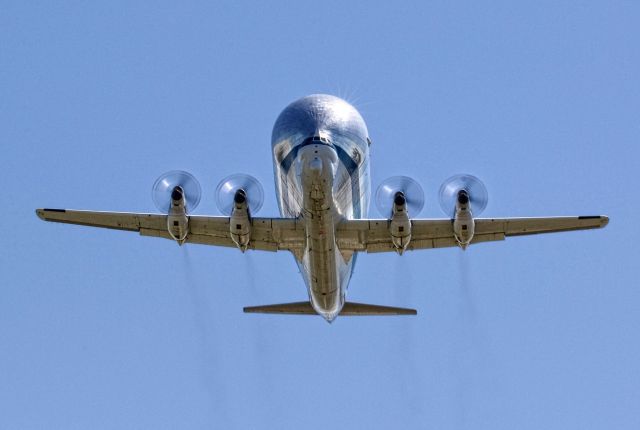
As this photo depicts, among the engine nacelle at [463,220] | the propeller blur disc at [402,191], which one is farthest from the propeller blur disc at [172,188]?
the engine nacelle at [463,220]

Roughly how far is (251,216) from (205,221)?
2.39 m

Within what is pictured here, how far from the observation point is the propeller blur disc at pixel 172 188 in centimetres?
4831

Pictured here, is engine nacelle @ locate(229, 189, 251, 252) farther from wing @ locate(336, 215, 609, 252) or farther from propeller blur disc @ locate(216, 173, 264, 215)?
wing @ locate(336, 215, 609, 252)

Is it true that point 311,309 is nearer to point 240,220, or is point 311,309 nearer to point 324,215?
point 240,220

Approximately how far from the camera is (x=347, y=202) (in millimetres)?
49219

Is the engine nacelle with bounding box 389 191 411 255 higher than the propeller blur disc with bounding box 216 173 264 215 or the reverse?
the reverse

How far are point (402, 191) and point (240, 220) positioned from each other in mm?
6748

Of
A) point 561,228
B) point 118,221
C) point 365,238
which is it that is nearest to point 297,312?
point 365,238

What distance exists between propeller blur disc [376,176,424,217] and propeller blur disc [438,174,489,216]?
94cm

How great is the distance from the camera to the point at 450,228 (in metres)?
49.4

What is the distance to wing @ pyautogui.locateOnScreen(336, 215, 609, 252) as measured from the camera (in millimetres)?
49250

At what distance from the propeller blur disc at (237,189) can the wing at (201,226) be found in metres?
1.35

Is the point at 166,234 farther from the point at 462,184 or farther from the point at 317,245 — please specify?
the point at 462,184

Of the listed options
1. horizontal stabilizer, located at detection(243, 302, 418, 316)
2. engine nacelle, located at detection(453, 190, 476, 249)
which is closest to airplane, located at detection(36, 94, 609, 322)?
engine nacelle, located at detection(453, 190, 476, 249)
